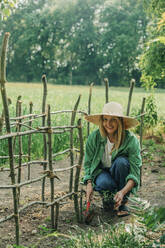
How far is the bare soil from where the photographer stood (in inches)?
110

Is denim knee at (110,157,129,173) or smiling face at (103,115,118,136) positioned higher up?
smiling face at (103,115,118,136)

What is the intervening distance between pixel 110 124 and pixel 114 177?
1.81 ft

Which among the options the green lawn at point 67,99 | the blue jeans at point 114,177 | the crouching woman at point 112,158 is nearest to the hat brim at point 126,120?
the crouching woman at point 112,158

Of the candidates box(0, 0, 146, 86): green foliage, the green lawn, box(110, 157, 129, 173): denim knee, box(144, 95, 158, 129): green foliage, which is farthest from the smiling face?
box(0, 0, 146, 86): green foliage

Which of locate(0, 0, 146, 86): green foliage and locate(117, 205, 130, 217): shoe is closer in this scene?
locate(117, 205, 130, 217): shoe

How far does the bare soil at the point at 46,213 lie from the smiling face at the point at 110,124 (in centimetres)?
78

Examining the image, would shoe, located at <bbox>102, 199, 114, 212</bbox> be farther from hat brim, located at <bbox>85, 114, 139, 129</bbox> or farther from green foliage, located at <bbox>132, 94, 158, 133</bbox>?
green foliage, located at <bbox>132, 94, 158, 133</bbox>

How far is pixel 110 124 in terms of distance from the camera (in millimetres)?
3098

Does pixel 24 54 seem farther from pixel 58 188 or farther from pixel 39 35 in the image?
pixel 58 188

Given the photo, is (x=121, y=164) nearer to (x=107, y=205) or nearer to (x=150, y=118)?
(x=107, y=205)

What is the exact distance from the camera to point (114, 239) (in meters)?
2.37

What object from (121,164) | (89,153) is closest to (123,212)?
(121,164)

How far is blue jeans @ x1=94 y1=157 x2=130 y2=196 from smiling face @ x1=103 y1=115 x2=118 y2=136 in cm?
29

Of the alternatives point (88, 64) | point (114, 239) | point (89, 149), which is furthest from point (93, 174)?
point (88, 64)
